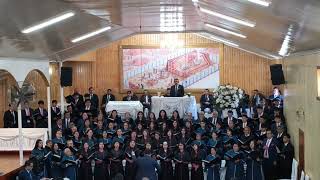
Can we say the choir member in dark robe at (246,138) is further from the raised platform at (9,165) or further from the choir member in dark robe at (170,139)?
the raised platform at (9,165)

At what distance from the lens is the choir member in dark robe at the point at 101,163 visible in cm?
1442

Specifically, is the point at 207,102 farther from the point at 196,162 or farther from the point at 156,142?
the point at 196,162

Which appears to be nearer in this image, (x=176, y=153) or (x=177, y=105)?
(x=176, y=153)

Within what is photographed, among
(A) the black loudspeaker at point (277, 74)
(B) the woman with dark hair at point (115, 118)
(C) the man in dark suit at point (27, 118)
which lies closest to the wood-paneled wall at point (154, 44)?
(C) the man in dark suit at point (27, 118)

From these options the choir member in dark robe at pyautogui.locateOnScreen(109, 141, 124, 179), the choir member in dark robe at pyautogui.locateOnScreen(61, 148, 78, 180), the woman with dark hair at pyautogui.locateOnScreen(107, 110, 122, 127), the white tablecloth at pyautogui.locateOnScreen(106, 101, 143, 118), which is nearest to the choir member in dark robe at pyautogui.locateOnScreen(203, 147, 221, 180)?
the choir member in dark robe at pyautogui.locateOnScreen(109, 141, 124, 179)

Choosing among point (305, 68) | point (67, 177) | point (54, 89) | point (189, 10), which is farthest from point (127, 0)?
point (54, 89)

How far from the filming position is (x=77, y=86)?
2350 cm

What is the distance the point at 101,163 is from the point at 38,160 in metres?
1.81

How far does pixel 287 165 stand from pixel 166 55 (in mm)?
10256

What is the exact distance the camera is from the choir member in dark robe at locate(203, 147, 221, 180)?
14.1 metres

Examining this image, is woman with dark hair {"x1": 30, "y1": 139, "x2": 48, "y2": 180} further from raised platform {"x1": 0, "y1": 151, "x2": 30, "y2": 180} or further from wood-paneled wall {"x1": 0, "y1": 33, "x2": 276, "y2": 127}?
wood-paneled wall {"x1": 0, "y1": 33, "x2": 276, "y2": 127}

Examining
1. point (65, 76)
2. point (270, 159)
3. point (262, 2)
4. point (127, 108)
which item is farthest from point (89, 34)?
point (262, 2)

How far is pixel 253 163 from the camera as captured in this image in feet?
46.5

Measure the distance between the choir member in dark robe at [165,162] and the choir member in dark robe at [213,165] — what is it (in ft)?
3.51
